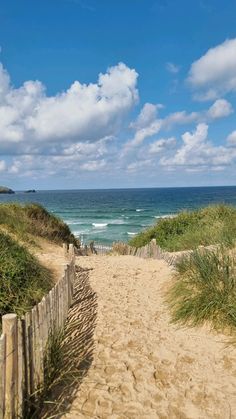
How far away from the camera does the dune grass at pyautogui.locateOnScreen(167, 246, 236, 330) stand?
597 centimetres

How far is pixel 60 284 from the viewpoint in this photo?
5.74 m

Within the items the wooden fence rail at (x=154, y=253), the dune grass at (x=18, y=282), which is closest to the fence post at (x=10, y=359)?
the dune grass at (x=18, y=282)

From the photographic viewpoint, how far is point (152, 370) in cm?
475

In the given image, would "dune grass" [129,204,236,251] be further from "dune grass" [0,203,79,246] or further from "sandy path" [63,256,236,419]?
"sandy path" [63,256,236,419]

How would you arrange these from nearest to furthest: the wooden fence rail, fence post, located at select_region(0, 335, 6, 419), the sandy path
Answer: fence post, located at select_region(0, 335, 6, 419) < the sandy path < the wooden fence rail

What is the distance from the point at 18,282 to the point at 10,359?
3.25 metres

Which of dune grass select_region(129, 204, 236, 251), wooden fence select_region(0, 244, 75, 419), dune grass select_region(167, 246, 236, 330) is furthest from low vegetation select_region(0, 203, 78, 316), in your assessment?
dune grass select_region(129, 204, 236, 251)

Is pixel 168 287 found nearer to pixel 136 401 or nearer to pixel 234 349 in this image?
pixel 234 349

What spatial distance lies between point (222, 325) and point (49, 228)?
13183 mm

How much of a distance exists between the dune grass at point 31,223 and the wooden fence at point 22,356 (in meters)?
9.70

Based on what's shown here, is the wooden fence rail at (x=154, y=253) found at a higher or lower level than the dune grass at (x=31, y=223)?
lower

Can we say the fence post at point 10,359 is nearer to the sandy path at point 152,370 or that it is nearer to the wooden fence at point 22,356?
the wooden fence at point 22,356

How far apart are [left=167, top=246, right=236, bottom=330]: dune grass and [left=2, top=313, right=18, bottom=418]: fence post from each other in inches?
146

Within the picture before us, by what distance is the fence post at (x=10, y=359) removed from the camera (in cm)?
314
